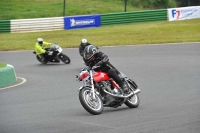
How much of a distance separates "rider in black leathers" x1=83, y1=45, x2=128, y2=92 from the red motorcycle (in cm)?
9

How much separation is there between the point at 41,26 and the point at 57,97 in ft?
74.1

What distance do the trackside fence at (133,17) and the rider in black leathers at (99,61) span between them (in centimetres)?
2548

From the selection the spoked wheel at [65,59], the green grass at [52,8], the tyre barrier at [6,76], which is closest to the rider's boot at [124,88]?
the tyre barrier at [6,76]

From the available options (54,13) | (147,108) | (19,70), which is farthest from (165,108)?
(54,13)

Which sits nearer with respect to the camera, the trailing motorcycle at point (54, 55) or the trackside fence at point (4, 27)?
the trailing motorcycle at point (54, 55)

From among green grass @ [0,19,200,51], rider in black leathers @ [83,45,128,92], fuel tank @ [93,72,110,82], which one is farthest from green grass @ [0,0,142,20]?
fuel tank @ [93,72,110,82]

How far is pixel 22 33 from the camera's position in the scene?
3559cm

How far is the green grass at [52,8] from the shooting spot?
4075cm

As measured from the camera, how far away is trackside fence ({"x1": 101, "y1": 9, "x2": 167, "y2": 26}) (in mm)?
36969

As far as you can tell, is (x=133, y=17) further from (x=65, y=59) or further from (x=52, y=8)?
(x=65, y=59)

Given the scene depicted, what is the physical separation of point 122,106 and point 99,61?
1.43 meters

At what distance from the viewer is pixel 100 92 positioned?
36.7 feet

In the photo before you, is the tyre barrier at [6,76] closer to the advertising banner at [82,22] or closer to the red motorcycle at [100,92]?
the red motorcycle at [100,92]


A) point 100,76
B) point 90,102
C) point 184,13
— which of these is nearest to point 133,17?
point 184,13
